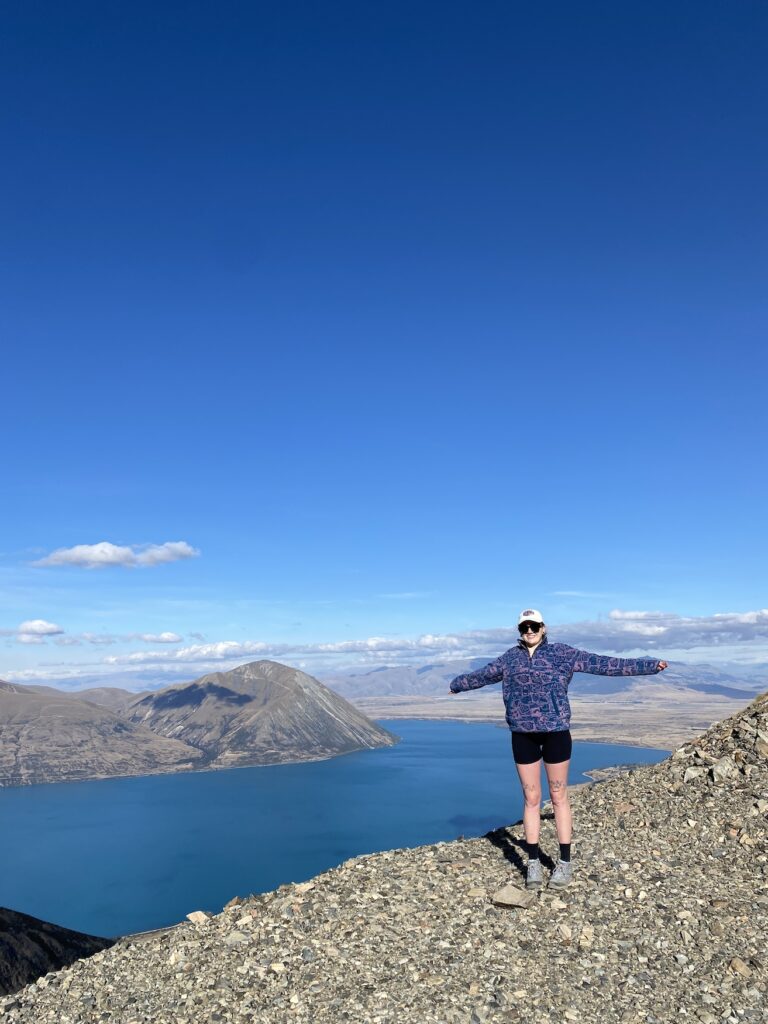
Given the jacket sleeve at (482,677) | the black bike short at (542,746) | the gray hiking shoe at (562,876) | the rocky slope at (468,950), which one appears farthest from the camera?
the jacket sleeve at (482,677)

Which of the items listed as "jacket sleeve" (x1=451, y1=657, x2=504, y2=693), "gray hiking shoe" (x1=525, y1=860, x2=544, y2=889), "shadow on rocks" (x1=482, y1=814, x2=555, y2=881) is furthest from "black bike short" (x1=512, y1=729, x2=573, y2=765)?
"shadow on rocks" (x1=482, y1=814, x2=555, y2=881)

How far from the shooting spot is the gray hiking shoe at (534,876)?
11.3 metres

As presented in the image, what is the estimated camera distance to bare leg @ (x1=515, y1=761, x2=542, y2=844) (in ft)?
36.2

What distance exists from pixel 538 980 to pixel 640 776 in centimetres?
989

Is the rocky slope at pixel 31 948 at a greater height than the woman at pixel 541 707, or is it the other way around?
the woman at pixel 541 707

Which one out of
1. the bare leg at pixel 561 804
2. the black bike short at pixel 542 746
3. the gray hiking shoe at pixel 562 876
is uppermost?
the black bike short at pixel 542 746

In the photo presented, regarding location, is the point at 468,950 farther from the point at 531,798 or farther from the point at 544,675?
the point at 544,675

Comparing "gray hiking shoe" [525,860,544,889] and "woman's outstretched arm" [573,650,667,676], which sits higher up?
"woman's outstretched arm" [573,650,667,676]

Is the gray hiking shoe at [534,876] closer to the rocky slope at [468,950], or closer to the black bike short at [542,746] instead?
the rocky slope at [468,950]

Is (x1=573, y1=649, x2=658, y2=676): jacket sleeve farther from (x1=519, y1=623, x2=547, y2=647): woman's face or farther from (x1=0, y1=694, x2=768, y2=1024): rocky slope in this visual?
(x1=0, y1=694, x2=768, y2=1024): rocky slope

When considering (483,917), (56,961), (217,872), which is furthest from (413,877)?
(217,872)

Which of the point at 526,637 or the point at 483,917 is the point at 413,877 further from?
the point at 526,637

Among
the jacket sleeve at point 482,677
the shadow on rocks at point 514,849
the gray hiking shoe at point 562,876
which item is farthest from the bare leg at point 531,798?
the jacket sleeve at point 482,677

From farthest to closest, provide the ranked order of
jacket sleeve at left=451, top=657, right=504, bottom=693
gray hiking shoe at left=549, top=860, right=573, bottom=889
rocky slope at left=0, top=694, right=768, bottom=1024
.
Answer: jacket sleeve at left=451, top=657, right=504, bottom=693, gray hiking shoe at left=549, top=860, right=573, bottom=889, rocky slope at left=0, top=694, right=768, bottom=1024
